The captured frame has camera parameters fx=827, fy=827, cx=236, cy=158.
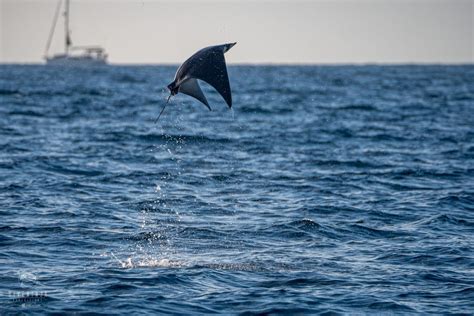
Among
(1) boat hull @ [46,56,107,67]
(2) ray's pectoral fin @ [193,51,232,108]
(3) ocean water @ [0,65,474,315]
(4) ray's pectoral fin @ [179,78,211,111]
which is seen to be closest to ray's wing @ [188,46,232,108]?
(2) ray's pectoral fin @ [193,51,232,108]

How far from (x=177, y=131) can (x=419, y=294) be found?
24.8m

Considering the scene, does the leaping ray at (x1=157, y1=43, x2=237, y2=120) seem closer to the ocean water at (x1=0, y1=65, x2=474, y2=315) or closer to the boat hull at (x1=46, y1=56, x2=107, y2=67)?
the ocean water at (x1=0, y1=65, x2=474, y2=315)

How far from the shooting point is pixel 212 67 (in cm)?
1477

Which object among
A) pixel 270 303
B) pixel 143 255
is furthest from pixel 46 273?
pixel 270 303

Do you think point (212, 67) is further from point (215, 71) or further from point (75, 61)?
point (75, 61)

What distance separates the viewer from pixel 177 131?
1451 inches

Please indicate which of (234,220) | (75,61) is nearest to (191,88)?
(234,220)

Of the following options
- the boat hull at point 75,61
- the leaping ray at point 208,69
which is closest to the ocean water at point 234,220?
the leaping ray at point 208,69

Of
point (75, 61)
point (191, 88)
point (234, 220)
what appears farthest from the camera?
point (75, 61)

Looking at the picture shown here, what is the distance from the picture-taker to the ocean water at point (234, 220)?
41.7ft

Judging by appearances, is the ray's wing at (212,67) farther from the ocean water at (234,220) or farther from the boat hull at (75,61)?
the boat hull at (75,61)

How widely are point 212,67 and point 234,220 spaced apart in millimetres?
4512

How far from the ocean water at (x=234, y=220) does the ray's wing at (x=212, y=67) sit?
3154mm

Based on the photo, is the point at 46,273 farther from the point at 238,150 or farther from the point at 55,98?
the point at 55,98
